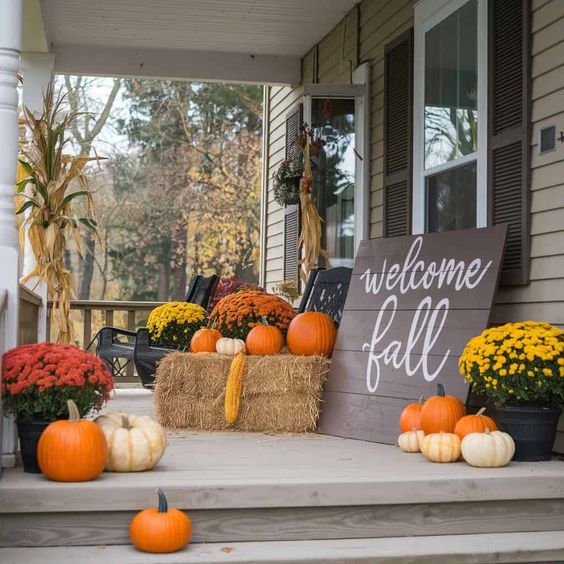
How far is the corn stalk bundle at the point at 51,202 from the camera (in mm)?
6129

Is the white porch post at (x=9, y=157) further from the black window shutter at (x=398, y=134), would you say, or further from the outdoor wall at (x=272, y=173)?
the outdoor wall at (x=272, y=173)

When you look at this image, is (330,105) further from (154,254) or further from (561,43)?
(154,254)

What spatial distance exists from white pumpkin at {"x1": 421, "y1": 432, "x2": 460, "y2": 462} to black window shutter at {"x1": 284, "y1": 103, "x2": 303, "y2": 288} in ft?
14.9

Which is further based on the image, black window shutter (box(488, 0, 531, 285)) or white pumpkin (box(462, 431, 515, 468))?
black window shutter (box(488, 0, 531, 285))

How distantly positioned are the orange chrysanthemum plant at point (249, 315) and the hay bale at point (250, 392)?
497 mm

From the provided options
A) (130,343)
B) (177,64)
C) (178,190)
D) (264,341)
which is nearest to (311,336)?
(264,341)

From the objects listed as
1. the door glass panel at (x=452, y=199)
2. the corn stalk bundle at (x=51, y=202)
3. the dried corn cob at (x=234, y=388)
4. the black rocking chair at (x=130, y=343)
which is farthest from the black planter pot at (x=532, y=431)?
the black rocking chair at (x=130, y=343)

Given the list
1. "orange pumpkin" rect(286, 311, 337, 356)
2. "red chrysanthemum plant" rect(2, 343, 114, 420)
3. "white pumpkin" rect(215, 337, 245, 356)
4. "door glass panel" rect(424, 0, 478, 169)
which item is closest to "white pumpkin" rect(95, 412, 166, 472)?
"red chrysanthemum plant" rect(2, 343, 114, 420)

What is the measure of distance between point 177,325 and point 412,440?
10.7 feet

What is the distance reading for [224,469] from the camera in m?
3.71

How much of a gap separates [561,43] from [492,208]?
907 mm

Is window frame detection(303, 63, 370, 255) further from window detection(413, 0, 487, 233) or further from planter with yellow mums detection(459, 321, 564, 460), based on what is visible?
planter with yellow mums detection(459, 321, 564, 460)

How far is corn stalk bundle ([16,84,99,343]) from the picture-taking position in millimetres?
6129

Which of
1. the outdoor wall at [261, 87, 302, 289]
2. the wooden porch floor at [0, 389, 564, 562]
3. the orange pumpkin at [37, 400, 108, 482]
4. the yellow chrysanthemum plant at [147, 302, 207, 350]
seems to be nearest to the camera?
the wooden porch floor at [0, 389, 564, 562]
